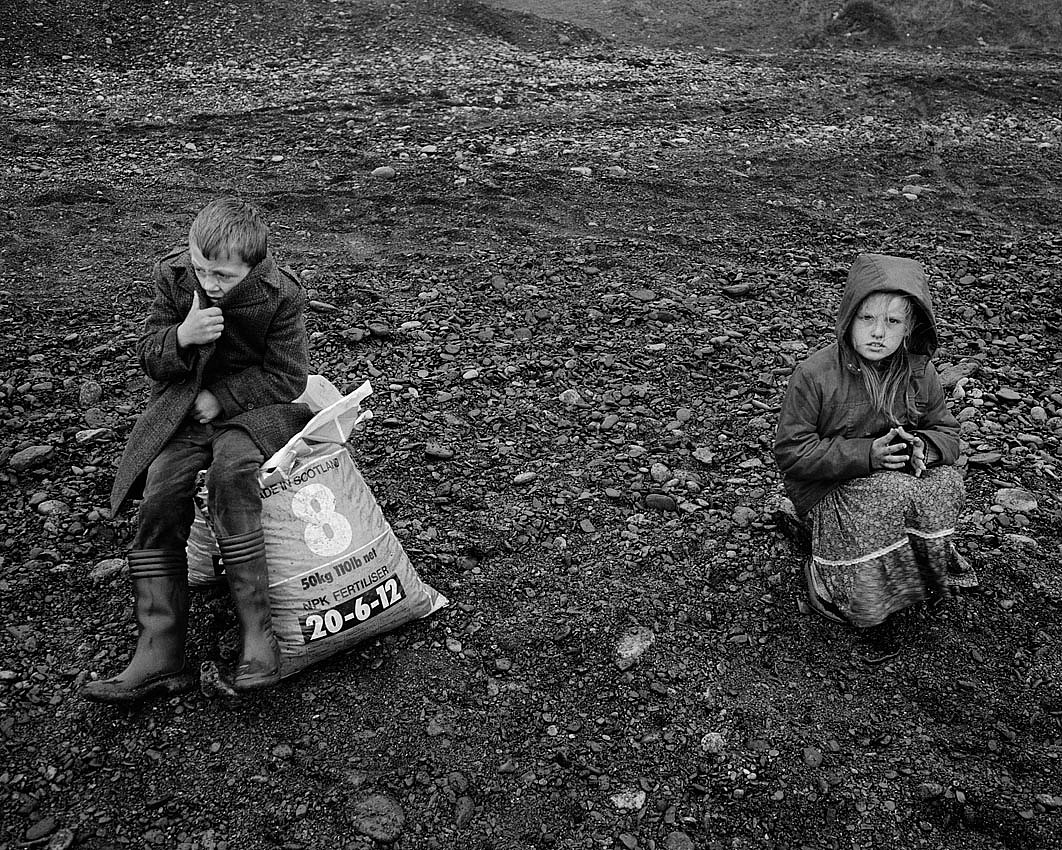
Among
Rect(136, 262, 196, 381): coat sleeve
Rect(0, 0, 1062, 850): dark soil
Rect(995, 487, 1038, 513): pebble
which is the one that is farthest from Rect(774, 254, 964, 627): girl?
Rect(136, 262, 196, 381): coat sleeve

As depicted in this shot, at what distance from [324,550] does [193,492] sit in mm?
482

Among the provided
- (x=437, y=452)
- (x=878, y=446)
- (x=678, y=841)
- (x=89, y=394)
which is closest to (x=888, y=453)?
(x=878, y=446)

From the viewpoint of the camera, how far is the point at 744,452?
16.2 ft

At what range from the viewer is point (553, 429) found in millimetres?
5090

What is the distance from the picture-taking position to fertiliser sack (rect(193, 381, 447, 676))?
347 cm

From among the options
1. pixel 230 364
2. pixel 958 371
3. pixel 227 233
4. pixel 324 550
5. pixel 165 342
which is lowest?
pixel 958 371

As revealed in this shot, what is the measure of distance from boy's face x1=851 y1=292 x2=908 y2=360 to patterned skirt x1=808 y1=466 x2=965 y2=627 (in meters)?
0.44

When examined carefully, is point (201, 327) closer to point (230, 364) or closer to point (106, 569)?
point (230, 364)

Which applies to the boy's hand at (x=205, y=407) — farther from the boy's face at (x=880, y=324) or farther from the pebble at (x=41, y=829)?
the boy's face at (x=880, y=324)

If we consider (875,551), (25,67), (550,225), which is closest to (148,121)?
(25,67)

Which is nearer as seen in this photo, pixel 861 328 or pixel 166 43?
pixel 861 328

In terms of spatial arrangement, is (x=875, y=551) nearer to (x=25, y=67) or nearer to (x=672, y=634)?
(x=672, y=634)

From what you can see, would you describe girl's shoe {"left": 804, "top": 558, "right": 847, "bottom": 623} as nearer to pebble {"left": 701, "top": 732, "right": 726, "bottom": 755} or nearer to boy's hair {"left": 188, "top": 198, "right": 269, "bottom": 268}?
pebble {"left": 701, "top": 732, "right": 726, "bottom": 755}

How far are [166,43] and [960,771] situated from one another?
10138 millimetres
